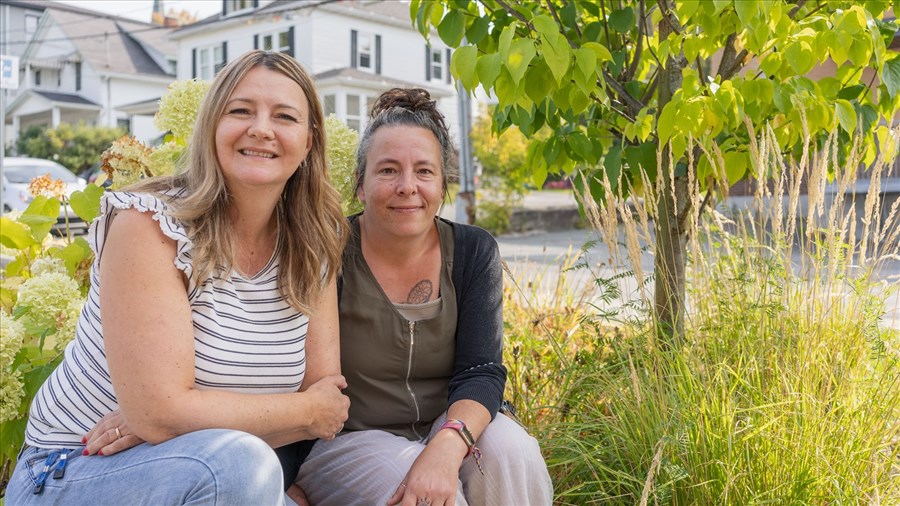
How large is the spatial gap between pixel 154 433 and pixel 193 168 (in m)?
0.62

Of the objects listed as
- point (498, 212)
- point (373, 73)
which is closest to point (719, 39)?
point (498, 212)

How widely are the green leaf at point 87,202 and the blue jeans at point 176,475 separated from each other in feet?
3.69

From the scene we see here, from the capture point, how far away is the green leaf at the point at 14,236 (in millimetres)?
2941

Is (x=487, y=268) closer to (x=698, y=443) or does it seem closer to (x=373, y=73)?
(x=698, y=443)

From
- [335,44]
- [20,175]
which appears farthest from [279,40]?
[20,175]

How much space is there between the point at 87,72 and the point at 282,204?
1455 inches

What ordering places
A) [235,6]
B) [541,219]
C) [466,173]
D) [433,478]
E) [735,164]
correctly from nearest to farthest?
1. [433,478]
2. [735,164]
3. [466,173]
4. [541,219]
5. [235,6]

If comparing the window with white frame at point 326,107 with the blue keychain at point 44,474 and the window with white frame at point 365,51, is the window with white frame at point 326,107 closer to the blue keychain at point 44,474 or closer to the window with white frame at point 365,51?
the blue keychain at point 44,474

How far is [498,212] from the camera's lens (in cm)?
1565

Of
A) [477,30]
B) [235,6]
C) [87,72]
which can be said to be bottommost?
[477,30]

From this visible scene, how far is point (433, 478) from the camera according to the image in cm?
205

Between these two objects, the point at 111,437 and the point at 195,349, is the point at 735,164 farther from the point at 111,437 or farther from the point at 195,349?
the point at 111,437

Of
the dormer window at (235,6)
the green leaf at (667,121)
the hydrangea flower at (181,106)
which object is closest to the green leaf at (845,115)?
the green leaf at (667,121)

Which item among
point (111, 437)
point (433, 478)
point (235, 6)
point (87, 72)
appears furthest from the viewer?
point (87, 72)
